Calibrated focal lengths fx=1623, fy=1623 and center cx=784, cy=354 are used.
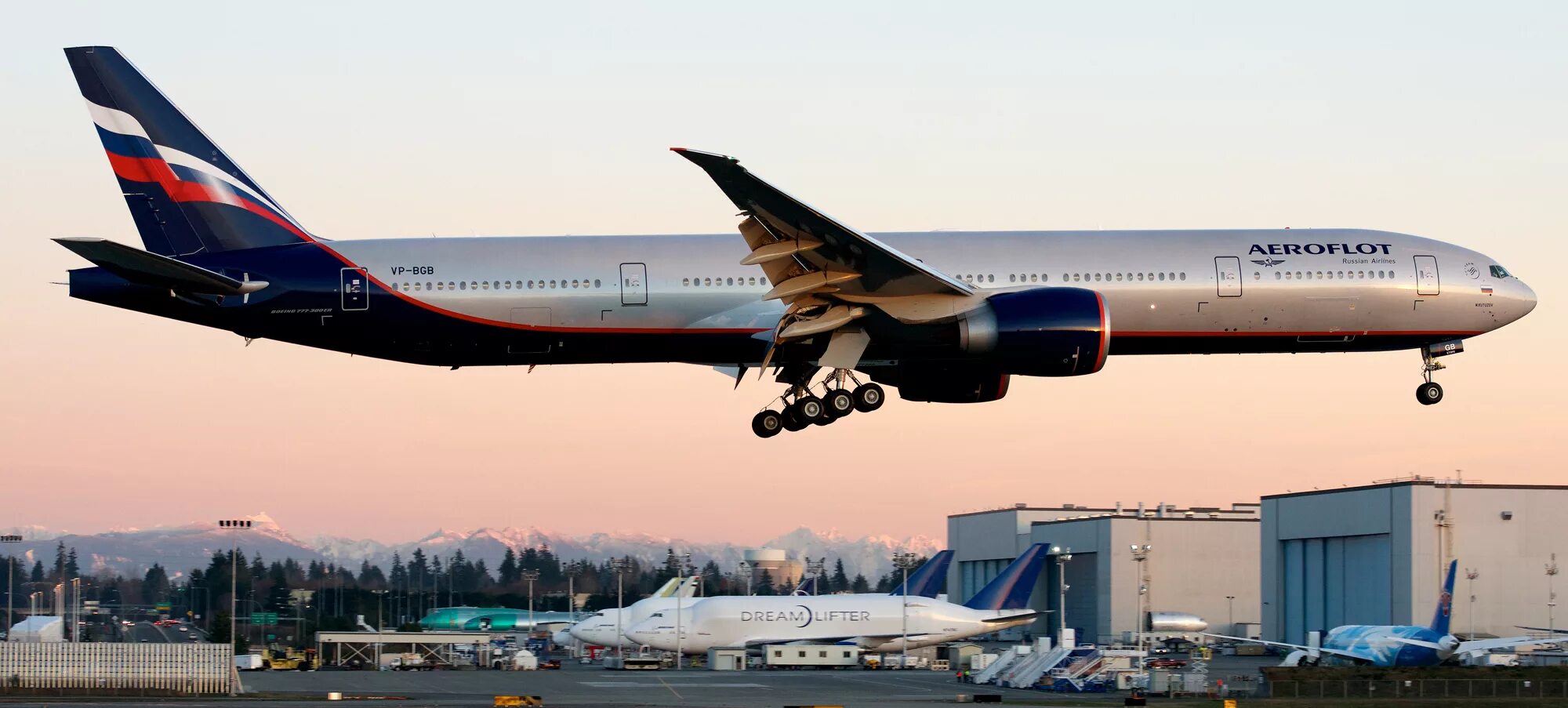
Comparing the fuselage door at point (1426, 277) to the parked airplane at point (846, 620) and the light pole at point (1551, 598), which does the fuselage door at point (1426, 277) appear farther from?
the light pole at point (1551, 598)

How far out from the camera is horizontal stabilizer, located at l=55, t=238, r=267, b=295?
33594mm

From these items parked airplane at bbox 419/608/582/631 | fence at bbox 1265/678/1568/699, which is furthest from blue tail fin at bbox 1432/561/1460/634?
parked airplane at bbox 419/608/582/631

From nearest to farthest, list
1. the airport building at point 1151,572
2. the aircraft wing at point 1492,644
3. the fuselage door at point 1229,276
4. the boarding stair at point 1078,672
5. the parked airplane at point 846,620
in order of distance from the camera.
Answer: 1. the fuselage door at point 1229,276
2. the boarding stair at point 1078,672
3. the aircraft wing at point 1492,644
4. the parked airplane at point 846,620
5. the airport building at point 1151,572

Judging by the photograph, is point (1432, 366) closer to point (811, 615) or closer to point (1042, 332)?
point (1042, 332)

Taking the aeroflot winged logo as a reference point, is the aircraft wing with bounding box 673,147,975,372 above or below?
above

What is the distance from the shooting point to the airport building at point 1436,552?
75.0 metres

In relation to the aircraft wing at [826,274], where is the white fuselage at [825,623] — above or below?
below

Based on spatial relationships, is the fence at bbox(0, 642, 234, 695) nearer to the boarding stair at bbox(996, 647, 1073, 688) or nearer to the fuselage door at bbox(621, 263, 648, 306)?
the fuselage door at bbox(621, 263, 648, 306)

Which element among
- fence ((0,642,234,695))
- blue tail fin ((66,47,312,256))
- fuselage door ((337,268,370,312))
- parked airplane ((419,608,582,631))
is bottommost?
parked airplane ((419,608,582,631))

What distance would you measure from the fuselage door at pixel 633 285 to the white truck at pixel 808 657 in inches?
1392

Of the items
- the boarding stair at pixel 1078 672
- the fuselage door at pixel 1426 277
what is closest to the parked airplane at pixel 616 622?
the boarding stair at pixel 1078 672

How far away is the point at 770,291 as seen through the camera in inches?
1444

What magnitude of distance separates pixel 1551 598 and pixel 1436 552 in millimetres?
6157

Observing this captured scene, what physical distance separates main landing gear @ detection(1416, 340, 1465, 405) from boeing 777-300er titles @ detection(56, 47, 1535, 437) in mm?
153
